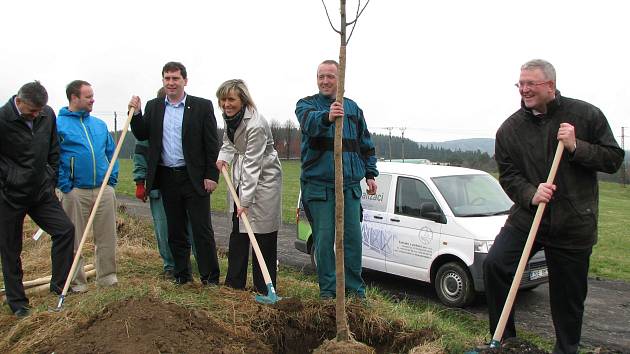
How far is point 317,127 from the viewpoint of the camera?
15.3 feet

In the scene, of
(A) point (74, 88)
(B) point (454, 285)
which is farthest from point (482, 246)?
(A) point (74, 88)

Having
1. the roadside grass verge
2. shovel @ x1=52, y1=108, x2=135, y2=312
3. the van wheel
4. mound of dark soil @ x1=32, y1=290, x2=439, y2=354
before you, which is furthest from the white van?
shovel @ x1=52, y1=108, x2=135, y2=312

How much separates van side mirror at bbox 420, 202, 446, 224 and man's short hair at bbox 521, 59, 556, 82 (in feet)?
10.5

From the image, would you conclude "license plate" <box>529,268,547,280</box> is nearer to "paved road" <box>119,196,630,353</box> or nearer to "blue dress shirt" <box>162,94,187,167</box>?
"paved road" <box>119,196,630,353</box>

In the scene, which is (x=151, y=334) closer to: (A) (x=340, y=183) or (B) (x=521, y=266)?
(A) (x=340, y=183)

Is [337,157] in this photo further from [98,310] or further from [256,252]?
[98,310]

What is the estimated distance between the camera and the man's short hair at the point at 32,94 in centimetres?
498

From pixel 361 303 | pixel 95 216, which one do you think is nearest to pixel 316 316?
pixel 361 303

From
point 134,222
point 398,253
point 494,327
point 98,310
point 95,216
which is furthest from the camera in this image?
point 134,222

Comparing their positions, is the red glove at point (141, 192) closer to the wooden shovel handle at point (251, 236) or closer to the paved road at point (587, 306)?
the paved road at point (587, 306)

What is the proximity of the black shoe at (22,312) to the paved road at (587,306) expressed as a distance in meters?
1.91

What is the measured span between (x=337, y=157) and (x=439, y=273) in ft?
11.4

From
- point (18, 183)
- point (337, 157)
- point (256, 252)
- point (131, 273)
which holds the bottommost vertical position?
point (131, 273)

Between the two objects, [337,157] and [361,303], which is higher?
[337,157]
